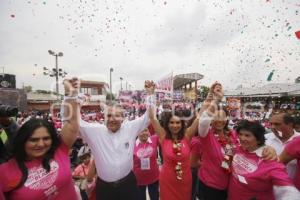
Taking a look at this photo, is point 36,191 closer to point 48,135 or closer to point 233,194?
point 48,135

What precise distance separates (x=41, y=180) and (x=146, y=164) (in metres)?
2.06

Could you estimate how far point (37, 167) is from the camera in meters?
1.92

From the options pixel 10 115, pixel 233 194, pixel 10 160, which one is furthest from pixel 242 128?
pixel 10 115

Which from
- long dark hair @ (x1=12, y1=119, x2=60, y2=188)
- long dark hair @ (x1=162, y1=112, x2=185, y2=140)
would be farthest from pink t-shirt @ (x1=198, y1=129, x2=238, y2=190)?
long dark hair @ (x1=12, y1=119, x2=60, y2=188)

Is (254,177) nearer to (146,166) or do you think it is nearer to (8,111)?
(146,166)

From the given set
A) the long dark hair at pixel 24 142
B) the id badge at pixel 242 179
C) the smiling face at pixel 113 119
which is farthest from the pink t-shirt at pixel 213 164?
the long dark hair at pixel 24 142

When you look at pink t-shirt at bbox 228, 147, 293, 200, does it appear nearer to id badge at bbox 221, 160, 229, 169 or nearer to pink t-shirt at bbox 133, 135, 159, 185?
id badge at bbox 221, 160, 229, 169

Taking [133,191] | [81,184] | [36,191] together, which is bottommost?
[81,184]

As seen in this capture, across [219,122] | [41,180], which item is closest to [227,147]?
[219,122]

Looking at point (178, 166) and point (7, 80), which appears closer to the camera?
point (178, 166)

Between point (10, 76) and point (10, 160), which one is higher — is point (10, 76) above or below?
above

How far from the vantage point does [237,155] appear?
2.45 meters

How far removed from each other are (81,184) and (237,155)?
2.55 meters

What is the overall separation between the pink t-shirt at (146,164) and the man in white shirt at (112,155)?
3.20 feet
